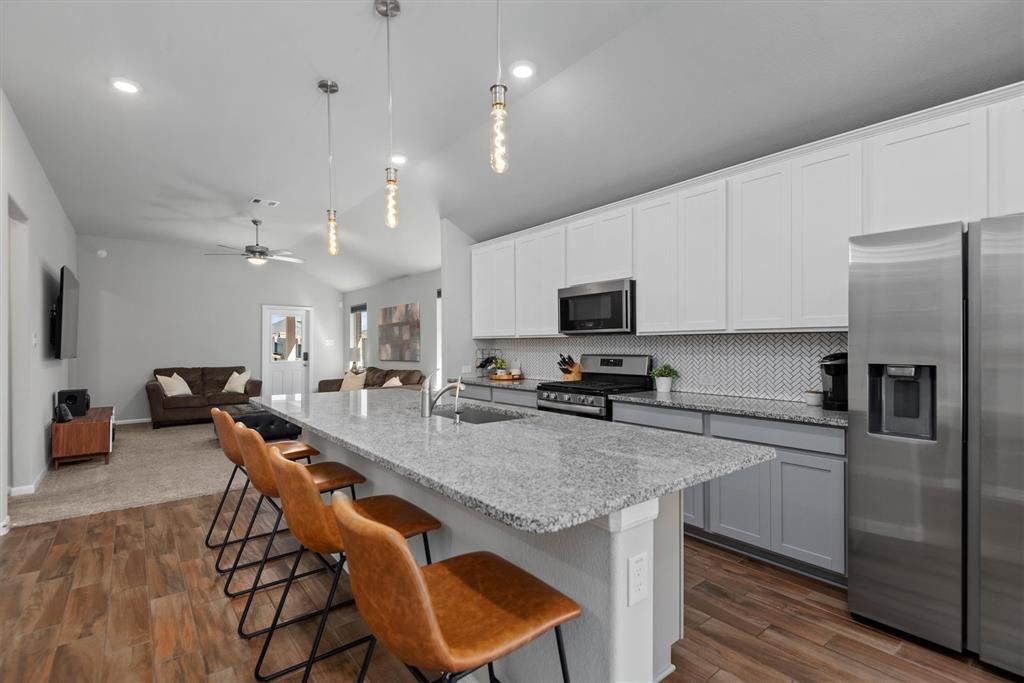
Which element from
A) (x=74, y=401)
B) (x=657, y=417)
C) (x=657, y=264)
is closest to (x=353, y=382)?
(x=74, y=401)

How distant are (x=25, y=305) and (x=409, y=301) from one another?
4888 millimetres

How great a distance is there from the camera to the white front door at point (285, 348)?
9188 millimetres

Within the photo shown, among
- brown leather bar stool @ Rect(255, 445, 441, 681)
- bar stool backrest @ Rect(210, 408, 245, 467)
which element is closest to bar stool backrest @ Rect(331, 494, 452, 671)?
brown leather bar stool @ Rect(255, 445, 441, 681)

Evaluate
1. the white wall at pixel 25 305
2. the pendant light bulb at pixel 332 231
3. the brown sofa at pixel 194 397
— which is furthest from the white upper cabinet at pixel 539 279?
the brown sofa at pixel 194 397

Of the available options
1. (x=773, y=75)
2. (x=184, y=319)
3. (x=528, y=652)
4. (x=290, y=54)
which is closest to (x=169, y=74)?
(x=290, y=54)

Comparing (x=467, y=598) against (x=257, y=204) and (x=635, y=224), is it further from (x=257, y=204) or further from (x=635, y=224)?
(x=257, y=204)

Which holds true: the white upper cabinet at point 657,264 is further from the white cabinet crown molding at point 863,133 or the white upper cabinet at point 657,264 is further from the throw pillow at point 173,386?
the throw pillow at point 173,386

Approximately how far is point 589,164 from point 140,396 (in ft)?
26.1

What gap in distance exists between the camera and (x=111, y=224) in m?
6.83

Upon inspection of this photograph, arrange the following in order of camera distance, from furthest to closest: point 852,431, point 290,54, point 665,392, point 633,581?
1. point 665,392
2. point 290,54
3. point 852,431
4. point 633,581

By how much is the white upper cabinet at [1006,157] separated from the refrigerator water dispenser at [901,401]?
0.87 metres

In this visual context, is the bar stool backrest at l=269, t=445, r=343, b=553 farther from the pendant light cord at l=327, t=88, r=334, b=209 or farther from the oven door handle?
the pendant light cord at l=327, t=88, r=334, b=209

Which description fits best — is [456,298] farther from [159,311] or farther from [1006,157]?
[159,311]

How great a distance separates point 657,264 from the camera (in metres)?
3.67
